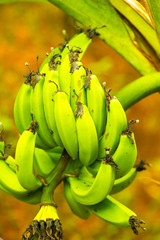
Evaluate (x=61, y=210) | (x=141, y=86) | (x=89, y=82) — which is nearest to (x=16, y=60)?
(x=61, y=210)

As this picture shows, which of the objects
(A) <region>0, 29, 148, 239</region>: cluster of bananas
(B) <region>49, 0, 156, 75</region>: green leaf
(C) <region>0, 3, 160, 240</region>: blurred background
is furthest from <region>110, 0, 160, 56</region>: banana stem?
(C) <region>0, 3, 160, 240</region>: blurred background

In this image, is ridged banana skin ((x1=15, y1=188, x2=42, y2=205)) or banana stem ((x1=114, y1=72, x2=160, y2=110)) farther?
banana stem ((x1=114, y1=72, x2=160, y2=110))

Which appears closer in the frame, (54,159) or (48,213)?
(48,213)

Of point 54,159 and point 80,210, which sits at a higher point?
point 54,159

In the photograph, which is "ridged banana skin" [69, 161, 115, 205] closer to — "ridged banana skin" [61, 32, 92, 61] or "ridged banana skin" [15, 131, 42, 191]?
"ridged banana skin" [15, 131, 42, 191]

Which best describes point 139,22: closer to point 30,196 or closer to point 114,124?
point 114,124

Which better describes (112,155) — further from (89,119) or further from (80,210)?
(80,210)
